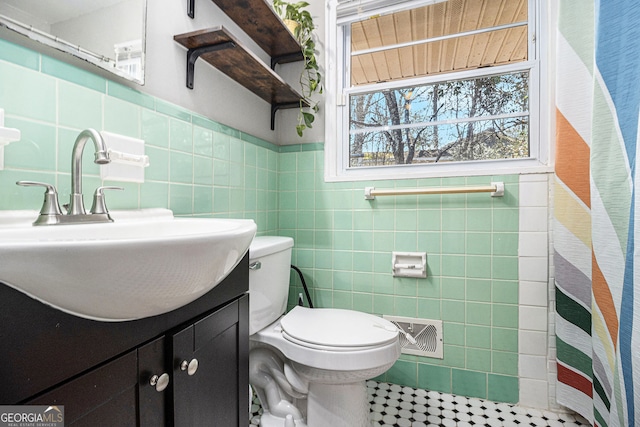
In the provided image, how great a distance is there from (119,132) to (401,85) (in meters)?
1.28

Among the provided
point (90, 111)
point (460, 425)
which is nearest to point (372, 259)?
point (460, 425)

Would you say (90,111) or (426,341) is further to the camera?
(426,341)

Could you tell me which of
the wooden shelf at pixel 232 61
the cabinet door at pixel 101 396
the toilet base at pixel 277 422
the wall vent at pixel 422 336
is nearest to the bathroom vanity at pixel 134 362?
the cabinet door at pixel 101 396

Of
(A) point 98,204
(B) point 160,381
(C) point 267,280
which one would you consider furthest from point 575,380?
(A) point 98,204

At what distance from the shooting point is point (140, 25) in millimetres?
896

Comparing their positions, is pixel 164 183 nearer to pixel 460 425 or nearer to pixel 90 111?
pixel 90 111

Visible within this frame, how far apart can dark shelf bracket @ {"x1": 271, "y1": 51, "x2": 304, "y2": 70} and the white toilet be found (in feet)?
3.25

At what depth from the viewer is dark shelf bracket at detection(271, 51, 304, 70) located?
1.61 metres

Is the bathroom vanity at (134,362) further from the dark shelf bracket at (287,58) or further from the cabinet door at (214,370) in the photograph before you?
the dark shelf bracket at (287,58)

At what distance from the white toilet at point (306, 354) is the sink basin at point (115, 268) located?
0.55 m

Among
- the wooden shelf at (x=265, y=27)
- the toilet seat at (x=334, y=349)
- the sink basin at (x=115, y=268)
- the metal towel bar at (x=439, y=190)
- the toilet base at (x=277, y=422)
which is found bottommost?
the toilet base at (x=277, y=422)

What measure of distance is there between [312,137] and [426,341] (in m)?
1.17

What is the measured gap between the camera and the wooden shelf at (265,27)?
124 cm

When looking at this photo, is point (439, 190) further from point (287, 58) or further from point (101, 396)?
point (101, 396)
